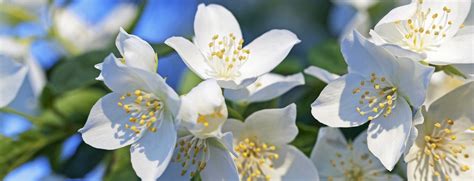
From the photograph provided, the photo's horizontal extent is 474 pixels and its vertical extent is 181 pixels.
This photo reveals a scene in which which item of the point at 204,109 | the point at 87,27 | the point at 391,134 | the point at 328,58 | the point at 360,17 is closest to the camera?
the point at 204,109

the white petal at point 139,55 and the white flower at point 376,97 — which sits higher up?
→ the white petal at point 139,55

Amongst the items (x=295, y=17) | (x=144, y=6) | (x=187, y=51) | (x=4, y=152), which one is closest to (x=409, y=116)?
(x=187, y=51)

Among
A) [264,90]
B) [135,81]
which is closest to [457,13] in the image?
[264,90]

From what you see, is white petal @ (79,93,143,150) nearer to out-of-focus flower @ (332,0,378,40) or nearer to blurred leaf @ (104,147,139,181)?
blurred leaf @ (104,147,139,181)

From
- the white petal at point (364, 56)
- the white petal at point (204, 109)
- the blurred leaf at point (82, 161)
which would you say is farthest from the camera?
the blurred leaf at point (82, 161)

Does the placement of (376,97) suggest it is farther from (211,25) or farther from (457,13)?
(211,25)

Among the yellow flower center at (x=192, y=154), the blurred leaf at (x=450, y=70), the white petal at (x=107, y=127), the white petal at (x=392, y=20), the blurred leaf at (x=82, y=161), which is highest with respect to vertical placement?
the white petal at (x=392, y=20)

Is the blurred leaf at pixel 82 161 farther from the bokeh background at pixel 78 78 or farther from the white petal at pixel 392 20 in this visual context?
the white petal at pixel 392 20

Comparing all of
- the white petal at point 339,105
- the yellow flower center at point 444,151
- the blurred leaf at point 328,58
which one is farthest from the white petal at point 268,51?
the yellow flower center at point 444,151
